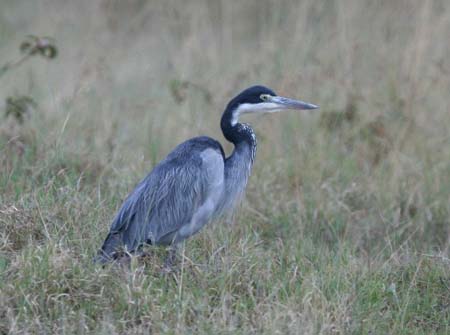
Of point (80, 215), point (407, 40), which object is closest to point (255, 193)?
point (80, 215)

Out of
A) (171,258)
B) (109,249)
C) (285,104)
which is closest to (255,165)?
(285,104)

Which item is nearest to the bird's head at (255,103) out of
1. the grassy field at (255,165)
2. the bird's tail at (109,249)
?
the grassy field at (255,165)

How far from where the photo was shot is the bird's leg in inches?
183

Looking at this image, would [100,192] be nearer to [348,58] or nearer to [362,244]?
[362,244]

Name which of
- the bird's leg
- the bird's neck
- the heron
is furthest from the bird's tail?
the bird's neck

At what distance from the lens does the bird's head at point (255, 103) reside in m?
5.21

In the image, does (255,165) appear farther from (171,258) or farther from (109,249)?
(109,249)

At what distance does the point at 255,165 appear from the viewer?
21.9ft

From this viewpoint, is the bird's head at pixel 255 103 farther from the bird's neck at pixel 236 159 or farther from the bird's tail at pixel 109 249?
the bird's tail at pixel 109 249

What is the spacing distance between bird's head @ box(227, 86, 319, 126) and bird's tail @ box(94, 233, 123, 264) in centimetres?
99

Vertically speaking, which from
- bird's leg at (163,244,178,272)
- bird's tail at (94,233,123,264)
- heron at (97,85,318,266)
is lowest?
bird's leg at (163,244,178,272)

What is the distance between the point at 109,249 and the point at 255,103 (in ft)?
4.06

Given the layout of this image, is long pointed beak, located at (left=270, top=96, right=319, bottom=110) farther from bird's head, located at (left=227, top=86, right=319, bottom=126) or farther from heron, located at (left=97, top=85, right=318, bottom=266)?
heron, located at (left=97, top=85, right=318, bottom=266)

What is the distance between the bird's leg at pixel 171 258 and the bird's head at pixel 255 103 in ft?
2.64
